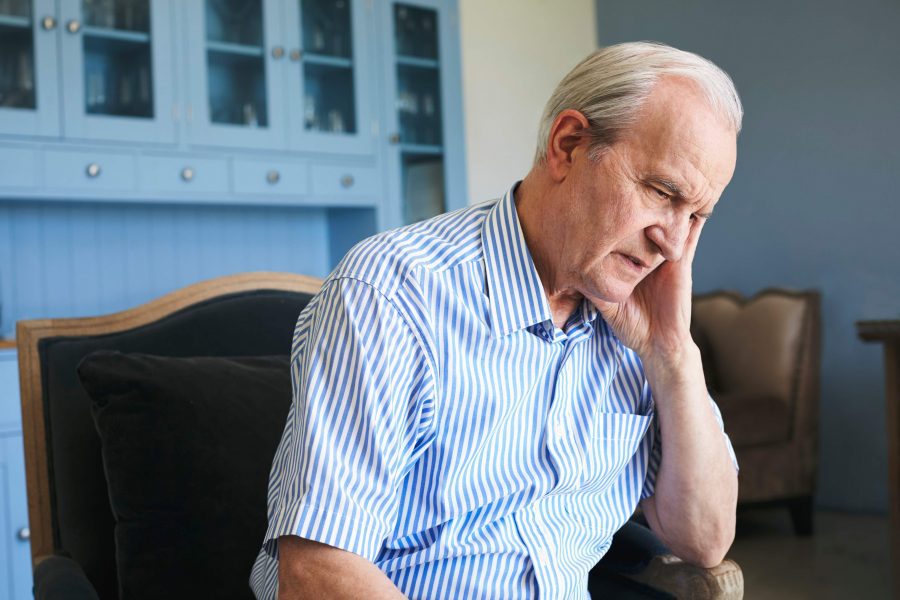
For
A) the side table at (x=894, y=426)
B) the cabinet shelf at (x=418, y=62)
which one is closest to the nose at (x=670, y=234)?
the side table at (x=894, y=426)

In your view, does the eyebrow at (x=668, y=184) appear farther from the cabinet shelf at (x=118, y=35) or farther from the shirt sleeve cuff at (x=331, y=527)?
the cabinet shelf at (x=118, y=35)

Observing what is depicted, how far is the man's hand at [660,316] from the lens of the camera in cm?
124

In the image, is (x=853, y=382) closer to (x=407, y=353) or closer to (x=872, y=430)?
(x=872, y=430)

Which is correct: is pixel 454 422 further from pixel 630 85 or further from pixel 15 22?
pixel 15 22

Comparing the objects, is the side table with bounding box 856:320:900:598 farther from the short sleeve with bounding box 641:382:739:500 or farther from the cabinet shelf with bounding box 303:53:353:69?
the cabinet shelf with bounding box 303:53:353:69

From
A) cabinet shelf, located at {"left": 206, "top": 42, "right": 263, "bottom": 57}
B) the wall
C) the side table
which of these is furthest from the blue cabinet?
the wall

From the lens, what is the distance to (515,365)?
3.72ft

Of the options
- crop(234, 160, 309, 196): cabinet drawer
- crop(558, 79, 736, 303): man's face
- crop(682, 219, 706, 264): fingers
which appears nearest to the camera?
crop(558, 79, 736, 303): man's face

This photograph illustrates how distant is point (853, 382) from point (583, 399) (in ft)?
10.9

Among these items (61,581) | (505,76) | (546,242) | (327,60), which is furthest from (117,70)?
(546,242)

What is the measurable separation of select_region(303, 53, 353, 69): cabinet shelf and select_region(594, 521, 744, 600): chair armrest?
2627 millimetres

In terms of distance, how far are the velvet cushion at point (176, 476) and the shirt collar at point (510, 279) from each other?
1.58ft

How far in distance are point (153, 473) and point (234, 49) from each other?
237cm

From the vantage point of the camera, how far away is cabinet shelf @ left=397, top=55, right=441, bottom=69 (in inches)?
154
